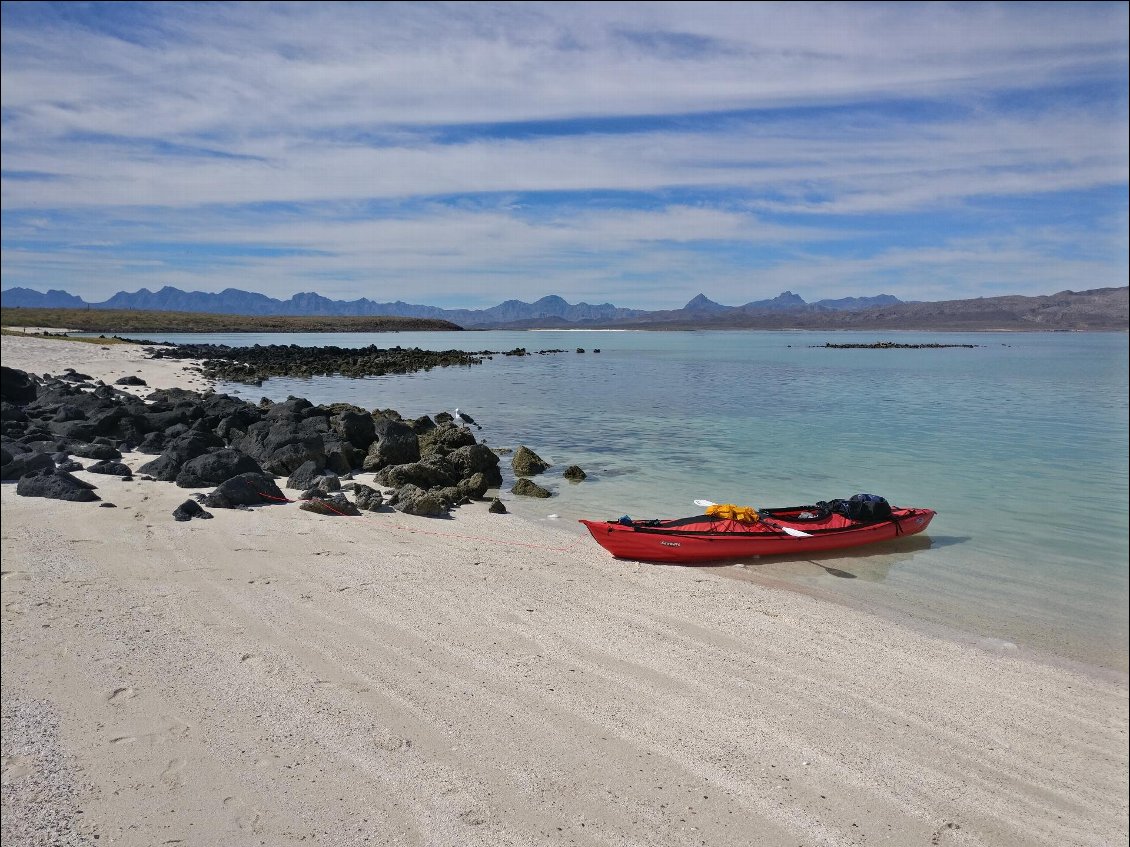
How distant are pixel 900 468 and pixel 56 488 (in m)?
18.4

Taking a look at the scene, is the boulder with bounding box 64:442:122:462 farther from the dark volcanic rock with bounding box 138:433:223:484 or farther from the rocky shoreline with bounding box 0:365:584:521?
the dark volcanic rock with bounding box 138:433:223:484

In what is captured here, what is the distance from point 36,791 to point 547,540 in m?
7.50

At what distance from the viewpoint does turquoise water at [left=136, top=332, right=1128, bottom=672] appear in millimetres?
Result: 9328

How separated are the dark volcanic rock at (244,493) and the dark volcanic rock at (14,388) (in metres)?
14.7

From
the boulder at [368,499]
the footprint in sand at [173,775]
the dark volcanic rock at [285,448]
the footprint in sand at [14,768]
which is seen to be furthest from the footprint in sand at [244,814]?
the dark volcanic rock at [285,448]

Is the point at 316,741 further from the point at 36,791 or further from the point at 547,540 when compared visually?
the point at 547,540

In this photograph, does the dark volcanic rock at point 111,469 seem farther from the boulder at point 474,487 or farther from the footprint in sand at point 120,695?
the footprint in sand at point 120,695

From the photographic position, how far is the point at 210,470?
1284 cm

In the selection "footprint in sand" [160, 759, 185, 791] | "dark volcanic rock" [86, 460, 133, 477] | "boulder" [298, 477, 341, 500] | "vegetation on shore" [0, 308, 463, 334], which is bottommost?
"footprint in sand" [160, 759, 185, 791]

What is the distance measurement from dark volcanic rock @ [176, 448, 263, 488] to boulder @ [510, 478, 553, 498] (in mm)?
5290

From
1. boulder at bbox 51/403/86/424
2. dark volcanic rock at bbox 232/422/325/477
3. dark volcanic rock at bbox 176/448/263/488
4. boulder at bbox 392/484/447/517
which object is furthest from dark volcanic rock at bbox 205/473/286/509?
boulder at bbox 51/403/86/424

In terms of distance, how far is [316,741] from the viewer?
507 cm

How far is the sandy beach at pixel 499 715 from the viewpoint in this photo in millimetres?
4426

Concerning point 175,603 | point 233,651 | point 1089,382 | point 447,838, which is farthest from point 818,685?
point 1089,382
